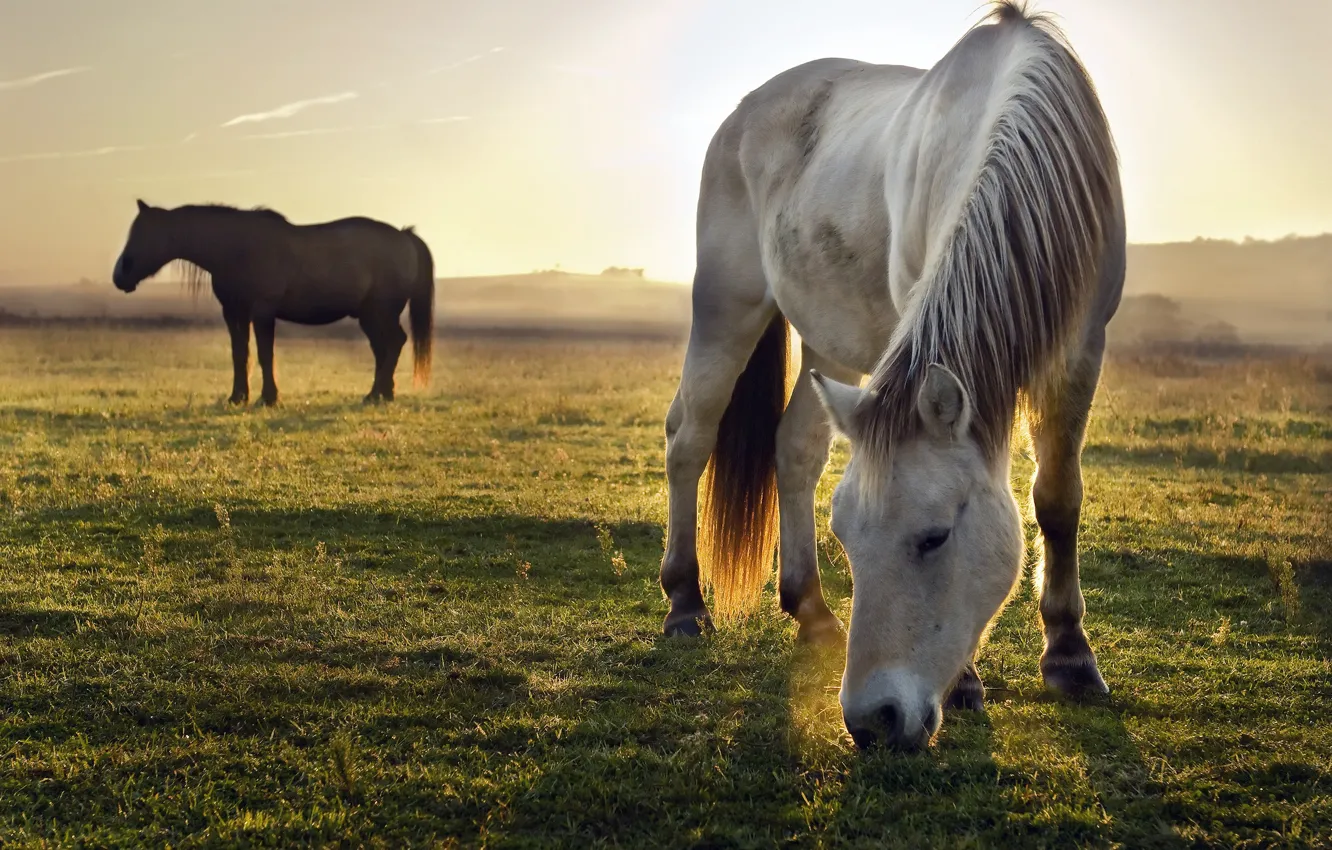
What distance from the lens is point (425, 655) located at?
4219 mm

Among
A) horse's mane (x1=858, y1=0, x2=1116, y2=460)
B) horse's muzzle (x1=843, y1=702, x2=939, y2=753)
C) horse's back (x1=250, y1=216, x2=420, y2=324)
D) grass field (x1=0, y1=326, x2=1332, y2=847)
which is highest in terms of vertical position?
horse's back (x1=250, y1=216, x2=420, y2=324)

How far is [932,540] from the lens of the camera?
2.77 m

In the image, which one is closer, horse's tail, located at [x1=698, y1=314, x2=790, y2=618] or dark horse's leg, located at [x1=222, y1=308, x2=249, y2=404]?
horse's tail, located at [x1=698, y1=314, x2=790, y2=618]

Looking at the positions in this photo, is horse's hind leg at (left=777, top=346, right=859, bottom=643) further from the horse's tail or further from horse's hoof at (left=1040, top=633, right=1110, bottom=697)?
horse's hoof at (left=1040, top=633, right=1110, bottom=697)

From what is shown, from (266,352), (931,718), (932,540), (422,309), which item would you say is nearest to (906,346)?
(932,540)

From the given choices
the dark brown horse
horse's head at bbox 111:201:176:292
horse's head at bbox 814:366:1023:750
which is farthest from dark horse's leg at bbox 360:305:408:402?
horse's head at bbox 814:366:1023:750

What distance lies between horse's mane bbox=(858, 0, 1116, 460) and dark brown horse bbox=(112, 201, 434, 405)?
44.3 feet

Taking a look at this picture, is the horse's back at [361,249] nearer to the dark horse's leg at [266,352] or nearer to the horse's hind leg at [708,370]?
the dark horse's leg at [266,352]

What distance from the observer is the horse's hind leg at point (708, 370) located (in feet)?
16.2

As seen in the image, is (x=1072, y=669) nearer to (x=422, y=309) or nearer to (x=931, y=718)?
(x=931, y=718)

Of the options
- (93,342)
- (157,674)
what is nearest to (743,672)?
(157,674)

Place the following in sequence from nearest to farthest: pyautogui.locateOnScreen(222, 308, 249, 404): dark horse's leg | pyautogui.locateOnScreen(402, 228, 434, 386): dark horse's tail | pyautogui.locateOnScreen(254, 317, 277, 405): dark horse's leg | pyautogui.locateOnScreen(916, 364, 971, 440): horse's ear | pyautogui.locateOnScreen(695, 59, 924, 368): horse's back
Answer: pyautogui.locateOnScreen(916, 364, 971, 440): horse's ear
pyautogui.locateOnScreen(695, 59, 924, 368): horse's back
pyautogui.locateOnScreen(254, 317, 277, 405): dark horse's leg
pyautogui.locateOnScreen(222, 308, 249, 404): dark horse's leg
pyautogui.locateOnScreen(402, 228, 434, 386): dark horse's tail

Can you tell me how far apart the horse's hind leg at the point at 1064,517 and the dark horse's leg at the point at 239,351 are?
12824 mm

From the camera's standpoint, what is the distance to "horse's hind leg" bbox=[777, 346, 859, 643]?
4695mm
